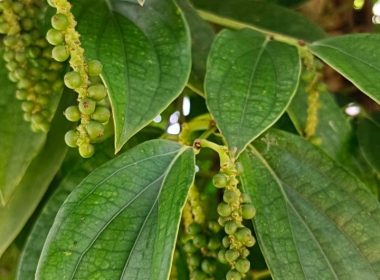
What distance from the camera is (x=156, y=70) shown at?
464 millimetres

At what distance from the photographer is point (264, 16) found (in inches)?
27.6

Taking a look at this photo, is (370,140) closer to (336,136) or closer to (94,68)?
(336,136)

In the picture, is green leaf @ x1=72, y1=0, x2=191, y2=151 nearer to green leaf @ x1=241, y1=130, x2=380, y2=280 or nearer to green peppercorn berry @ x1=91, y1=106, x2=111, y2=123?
green peppercorn berry @ x1=91, y1=106, x2=111, y2=123

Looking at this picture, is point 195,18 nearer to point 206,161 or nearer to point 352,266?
point 206,161

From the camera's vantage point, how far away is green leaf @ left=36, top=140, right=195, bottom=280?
1.31 ft

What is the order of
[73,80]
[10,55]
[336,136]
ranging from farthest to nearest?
[336,136], [10,55], [73,80]

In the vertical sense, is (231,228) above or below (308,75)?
below

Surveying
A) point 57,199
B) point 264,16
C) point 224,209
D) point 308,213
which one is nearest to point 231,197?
point 224,209

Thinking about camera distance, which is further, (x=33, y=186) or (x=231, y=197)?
(x=33, y=186)

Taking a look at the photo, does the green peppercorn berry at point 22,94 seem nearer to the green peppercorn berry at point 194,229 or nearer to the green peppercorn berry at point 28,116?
the green peppercorn berry at point 28,116

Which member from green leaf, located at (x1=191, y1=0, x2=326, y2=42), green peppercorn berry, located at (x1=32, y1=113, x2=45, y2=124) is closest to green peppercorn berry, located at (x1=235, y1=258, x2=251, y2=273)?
green peppercorn berry, located at (x1=32, y1=113, x2=45, y2=124)

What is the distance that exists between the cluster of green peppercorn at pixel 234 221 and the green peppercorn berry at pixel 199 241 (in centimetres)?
6

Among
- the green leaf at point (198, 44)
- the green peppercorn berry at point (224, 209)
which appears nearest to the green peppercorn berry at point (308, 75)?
the green leaf at point (198, 44)

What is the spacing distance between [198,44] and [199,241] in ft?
0.76
